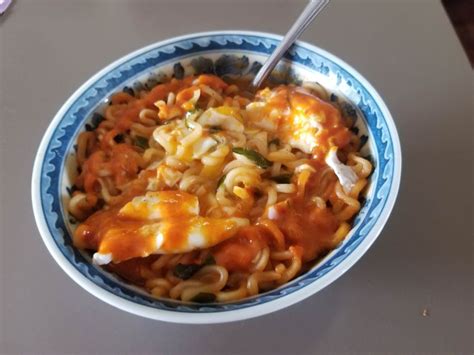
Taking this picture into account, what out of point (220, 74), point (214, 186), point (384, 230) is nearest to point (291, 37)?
point (220, 74)

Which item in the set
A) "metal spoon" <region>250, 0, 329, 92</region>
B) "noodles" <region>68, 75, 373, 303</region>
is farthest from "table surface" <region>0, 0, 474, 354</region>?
"metal spoon" <region>250, 0, 329, 92</region>

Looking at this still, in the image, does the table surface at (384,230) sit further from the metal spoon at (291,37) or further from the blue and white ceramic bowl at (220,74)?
the metal spoon at (291,37)

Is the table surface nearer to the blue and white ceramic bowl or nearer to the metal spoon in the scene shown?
the blue and white ceramic bowl

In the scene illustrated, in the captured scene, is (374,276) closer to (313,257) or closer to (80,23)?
(313,257)

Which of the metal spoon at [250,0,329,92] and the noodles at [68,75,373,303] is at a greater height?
the metal spoon at [250,0,329,92]

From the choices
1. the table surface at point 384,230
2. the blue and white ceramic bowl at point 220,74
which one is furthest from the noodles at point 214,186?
the table surface at point 384,230

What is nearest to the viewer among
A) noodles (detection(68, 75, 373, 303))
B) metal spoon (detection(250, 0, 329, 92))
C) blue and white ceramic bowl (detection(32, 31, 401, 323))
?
blue and white ceramic bowl (detection(32, 31, 401, 323))

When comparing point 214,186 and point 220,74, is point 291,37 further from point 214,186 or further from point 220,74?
point 214,186
